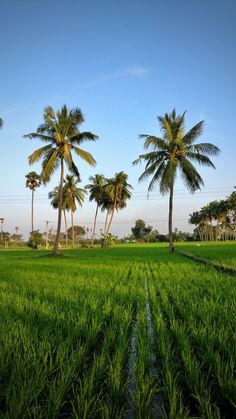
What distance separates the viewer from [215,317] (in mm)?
3676

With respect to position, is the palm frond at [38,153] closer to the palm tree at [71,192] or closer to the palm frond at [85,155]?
the palm frond at [85,155]

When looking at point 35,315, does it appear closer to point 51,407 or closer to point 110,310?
point 110,310

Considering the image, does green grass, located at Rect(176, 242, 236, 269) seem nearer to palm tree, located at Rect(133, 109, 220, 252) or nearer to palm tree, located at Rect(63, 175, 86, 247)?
palm tree, located at Rect(133, 109, 220, 252)

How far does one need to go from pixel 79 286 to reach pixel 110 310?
7.33ft

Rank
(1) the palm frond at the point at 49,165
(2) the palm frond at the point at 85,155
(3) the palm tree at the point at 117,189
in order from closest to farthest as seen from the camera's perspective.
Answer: (1) the palm frond at the point at 49,165 < (2) the palm frond at the point at 85,155 < (3) the palm tree at the point at 117,189

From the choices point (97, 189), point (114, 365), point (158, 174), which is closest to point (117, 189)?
point (97, 189)

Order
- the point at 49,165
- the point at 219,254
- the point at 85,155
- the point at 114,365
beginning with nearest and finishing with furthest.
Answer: the point at 114,365, the point at 219,254, the point at 49,165, the point at 85,155

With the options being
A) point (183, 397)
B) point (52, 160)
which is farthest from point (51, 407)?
point (52, 160)

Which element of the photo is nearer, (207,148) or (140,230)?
(207,148)

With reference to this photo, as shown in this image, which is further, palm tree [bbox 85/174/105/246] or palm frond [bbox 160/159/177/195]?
palm tree [bbox 85/174/105/246]

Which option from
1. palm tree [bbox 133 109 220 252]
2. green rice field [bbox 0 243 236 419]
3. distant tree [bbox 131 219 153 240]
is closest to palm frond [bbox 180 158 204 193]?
palm tree [bbox 133 109 220 252]

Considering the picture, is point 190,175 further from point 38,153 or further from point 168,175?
point 38,153

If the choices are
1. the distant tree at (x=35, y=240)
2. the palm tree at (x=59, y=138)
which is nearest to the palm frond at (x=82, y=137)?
the palm tree at (x=59, y=138)

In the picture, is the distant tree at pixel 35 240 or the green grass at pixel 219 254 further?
the distant tree at pixel 35 240
